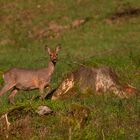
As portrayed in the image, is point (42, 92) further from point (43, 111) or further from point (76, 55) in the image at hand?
point (76, 55)

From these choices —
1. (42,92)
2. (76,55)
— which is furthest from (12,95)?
(76,55)

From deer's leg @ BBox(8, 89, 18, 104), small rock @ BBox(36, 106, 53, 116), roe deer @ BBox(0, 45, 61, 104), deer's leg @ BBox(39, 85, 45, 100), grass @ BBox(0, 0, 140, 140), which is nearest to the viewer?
grass @ BBox(0, 0, 140, 140)

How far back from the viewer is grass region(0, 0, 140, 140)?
1247cm

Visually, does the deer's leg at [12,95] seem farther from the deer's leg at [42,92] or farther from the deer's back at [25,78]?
the deer's leg at [42,92]

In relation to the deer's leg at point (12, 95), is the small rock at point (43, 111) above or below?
above

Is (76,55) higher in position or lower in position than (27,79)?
lower

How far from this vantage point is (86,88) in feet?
54.7

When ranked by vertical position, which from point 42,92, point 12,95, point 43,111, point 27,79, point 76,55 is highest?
point 43,111

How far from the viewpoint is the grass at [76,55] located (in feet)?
40.9

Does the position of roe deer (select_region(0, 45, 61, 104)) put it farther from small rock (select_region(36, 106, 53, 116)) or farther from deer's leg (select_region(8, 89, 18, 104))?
small rock (select_region(36, 106, 53, 116))

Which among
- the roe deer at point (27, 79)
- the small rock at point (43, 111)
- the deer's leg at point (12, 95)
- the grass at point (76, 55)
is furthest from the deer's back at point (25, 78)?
the small rock at point (43, 111)

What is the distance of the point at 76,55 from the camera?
3259 centimetres

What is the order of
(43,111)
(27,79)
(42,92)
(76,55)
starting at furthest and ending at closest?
1. (76,55)
2. (27,79)
3. (42,92)
4. (43,111)

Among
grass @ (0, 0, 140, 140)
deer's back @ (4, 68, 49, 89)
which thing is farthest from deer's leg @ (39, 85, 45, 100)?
grass @ (0, 0, 140, 140)
